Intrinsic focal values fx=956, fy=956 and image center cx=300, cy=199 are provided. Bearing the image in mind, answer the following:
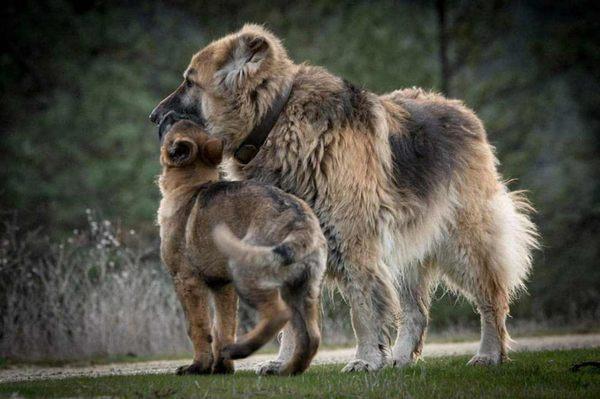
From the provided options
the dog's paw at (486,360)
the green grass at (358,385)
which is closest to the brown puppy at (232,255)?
the green grass at (358,385)

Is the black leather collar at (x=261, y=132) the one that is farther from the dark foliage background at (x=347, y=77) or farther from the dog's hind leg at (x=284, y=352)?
the dark foliage background at (x=347, y=77)

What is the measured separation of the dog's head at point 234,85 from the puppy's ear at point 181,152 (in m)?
0.75

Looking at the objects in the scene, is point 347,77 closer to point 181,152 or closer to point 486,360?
point 486,360

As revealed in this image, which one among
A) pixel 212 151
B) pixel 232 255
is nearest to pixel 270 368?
pixel 232 255

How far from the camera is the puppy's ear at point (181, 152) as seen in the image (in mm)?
7676

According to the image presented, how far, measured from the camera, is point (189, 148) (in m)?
7.69

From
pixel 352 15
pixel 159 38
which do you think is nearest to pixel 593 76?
pixel 352 15

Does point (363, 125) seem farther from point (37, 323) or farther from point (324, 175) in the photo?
point (37, 323)

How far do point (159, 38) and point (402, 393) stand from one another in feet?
52.4

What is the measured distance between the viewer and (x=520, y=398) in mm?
6172

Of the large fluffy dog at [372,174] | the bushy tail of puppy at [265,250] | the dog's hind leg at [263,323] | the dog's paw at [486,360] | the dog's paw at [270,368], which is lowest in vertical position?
the dog's paw at [270,368]

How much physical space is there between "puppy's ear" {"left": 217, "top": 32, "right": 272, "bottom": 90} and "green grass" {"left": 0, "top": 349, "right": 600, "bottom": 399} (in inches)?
102

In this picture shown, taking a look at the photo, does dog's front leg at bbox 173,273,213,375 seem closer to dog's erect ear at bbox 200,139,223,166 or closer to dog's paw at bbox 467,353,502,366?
dog's erect ear at bbox 200,139,223,166

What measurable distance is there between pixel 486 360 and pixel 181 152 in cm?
349
